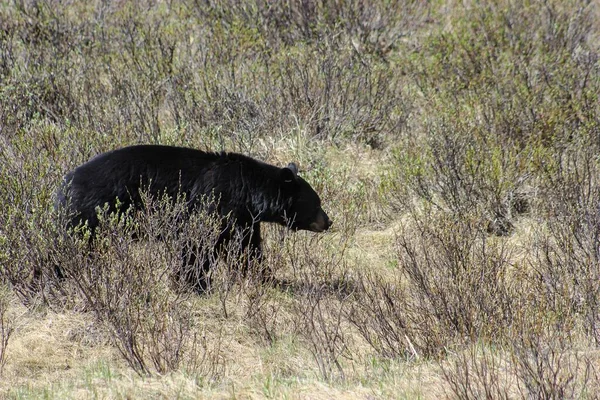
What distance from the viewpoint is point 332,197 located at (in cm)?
761

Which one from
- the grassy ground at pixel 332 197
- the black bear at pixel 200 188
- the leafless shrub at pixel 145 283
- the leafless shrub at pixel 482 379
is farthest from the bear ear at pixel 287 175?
the leafless shrub at pixel 482 379

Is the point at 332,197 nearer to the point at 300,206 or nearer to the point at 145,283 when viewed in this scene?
the point at 300,206

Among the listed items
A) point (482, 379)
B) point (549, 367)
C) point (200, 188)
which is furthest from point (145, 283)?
point (549, 367)

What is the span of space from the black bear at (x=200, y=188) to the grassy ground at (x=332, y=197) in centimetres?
19

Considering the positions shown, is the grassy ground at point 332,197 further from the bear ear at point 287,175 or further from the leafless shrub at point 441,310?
the bear ear at point 287,175

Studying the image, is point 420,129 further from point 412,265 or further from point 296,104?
point 412,265

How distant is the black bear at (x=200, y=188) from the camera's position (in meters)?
5.52

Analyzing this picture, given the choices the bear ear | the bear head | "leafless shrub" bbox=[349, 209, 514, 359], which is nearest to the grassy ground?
"leafless shrub" bbox=[349, 209, 514, 359]

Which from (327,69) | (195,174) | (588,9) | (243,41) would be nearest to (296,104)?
(327,69)

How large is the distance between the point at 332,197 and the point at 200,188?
2.07 meters

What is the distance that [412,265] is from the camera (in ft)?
16.8

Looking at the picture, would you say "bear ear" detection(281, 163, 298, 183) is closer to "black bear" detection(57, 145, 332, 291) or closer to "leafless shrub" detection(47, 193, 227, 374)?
"black bear" detection(57, 145, 332, 291)

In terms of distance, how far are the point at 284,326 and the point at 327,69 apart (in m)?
4.59

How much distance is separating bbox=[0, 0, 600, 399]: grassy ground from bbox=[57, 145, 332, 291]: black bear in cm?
19
